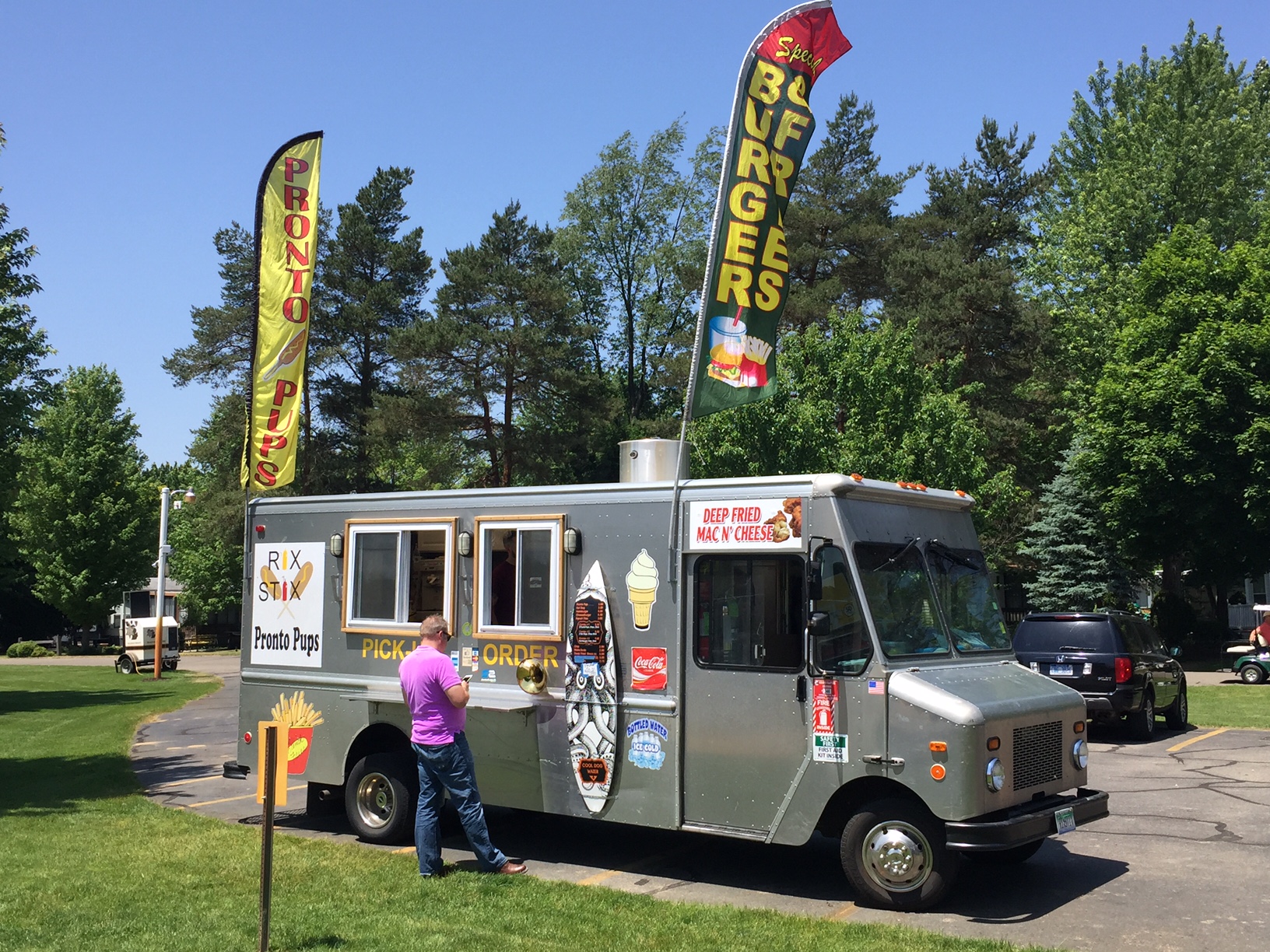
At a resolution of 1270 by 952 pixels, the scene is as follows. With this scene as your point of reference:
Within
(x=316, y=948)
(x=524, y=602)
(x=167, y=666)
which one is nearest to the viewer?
(x=316, y=948)

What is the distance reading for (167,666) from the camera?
38.5 meters

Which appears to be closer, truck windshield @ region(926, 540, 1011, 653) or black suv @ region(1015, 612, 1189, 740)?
truck windshield @ region(926, 540, 1011, 653)

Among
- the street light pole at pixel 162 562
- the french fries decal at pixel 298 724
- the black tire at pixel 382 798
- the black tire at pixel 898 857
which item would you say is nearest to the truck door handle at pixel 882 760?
the black tire at pixel 898 857

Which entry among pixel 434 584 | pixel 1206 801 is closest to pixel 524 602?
pixel 434 584

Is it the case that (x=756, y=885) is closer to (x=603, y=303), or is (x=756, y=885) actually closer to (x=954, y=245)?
(x=954, y=245)

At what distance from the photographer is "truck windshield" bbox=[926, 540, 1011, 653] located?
8.55 metres

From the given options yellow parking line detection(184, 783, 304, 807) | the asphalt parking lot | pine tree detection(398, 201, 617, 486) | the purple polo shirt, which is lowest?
yellow parking line detection(184, 783, 304, 807)

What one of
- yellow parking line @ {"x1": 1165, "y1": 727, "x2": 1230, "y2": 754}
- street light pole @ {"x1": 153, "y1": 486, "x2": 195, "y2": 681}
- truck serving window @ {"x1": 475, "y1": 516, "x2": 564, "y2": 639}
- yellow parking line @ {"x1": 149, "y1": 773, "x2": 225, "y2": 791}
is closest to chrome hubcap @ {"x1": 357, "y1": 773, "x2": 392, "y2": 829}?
truck serving window @ {"x1": 475, "y1": 516, "x2": 564, "y2": 639}

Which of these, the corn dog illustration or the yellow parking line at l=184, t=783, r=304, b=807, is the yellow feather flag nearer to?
the corn dog illustration

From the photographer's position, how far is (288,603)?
10.7 metres

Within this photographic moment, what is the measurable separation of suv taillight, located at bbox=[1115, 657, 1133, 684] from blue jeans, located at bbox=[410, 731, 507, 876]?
1059cm

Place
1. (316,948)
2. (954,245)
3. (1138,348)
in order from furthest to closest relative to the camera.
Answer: (954,245) < (1138,348) < (316,948)

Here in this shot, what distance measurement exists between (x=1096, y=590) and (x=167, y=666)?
95.8 feet

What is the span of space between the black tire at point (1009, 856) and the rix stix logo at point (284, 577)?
19.6ft
